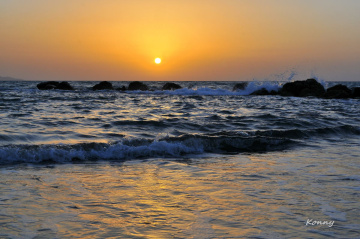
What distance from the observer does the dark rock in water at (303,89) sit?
30.9 meters

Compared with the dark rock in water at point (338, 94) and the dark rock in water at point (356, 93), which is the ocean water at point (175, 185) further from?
the dark rock in water at point (356, 93)

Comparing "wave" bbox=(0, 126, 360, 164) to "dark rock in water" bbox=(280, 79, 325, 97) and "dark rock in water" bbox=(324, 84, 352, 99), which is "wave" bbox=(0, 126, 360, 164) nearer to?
"dark rock in water" bbox=(324, 84, 352, 99)

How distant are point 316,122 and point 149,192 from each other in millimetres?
9923

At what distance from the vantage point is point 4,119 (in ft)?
36.9

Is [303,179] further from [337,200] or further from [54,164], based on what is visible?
[54,164]

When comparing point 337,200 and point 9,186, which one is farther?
point 9,186

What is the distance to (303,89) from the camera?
31.5 metres

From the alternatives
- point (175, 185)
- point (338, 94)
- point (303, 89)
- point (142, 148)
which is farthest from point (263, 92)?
point (175, 185)

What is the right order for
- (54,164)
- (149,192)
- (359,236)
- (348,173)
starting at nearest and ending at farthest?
(359,236) < (149,192) < (348,173) < (54,164)

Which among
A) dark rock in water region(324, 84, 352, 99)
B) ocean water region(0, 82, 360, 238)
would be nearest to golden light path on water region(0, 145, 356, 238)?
ocean water region(0, 82, 360, 238)

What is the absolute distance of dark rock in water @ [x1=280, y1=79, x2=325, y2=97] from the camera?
30870 millimetres

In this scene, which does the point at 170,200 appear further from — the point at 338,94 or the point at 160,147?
the point at 338,94

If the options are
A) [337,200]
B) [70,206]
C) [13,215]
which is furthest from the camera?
[337,200]

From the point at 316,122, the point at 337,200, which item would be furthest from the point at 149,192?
the point at 316,122
